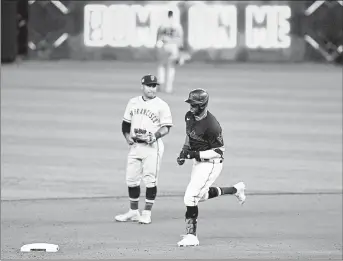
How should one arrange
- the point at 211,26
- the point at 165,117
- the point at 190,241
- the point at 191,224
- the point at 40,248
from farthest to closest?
1. the point at 211,26
2. the point at 40,248
3. the point at 165,117
4. the point at 190,241
5. the point at 191,224

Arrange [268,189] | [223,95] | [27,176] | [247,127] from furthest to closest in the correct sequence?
[223,95] → [247,127] → [27,176] → [268,189]

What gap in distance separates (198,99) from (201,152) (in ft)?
3.10

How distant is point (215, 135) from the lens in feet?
20.6

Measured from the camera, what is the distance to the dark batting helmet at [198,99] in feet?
18.8

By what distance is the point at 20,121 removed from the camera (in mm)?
20141

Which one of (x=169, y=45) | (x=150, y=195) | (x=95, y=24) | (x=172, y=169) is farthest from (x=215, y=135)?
(x=95, y=24)

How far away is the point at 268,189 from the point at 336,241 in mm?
3382

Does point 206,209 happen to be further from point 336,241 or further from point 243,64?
point 243,64

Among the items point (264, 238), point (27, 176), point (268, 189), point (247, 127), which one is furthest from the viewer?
point (247, 127)

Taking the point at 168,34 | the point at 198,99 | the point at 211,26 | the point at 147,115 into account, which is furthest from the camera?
the point at 211,26

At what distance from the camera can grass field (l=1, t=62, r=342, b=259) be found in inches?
372

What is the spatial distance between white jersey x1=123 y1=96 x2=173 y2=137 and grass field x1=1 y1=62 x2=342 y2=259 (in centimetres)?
112

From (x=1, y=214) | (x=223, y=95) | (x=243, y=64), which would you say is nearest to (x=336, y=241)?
(x=1, y=214)

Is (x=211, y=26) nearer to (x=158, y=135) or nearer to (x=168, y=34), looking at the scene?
(x=168, y=34)
